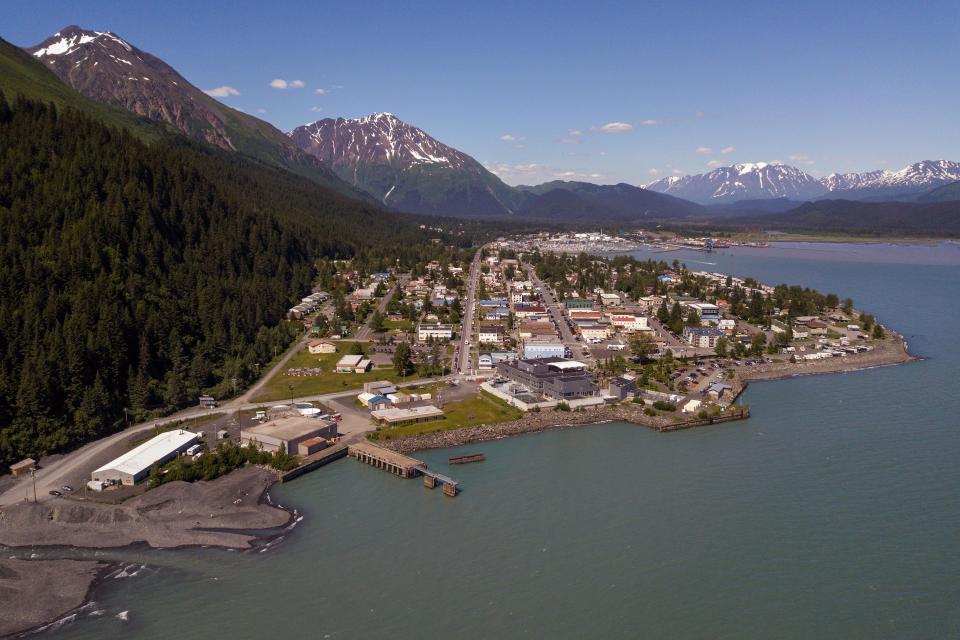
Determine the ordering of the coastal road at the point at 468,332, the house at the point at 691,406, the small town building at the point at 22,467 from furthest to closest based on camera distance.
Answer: the coastal road at the point at 468,332
the house at the point at 691,406
the small town building at the point at 22,467

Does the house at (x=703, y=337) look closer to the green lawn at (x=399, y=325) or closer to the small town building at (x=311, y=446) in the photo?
the green lawn at (x=399, y=325)

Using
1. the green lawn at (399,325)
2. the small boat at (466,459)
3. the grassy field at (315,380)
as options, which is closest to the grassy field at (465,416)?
the small boat at (466,459)

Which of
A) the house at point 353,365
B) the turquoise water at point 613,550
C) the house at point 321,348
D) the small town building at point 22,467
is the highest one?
the house at point 321,348

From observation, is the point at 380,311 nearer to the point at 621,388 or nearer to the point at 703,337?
the point at 703,337

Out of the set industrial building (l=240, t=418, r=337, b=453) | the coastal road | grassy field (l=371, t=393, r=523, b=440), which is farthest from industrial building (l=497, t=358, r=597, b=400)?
industrial building (l=240, t=418, r=337, b=453)

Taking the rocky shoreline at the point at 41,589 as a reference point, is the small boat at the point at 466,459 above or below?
above

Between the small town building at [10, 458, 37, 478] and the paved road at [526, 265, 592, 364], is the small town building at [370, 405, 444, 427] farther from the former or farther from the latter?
the paved road at [526, 265, 592, 364]

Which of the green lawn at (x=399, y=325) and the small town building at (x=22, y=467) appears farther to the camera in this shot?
the green lawn at (x=399, y=325)

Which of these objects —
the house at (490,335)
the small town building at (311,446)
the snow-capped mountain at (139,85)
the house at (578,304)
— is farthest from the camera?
the snow-capped mountain at (139,85)
